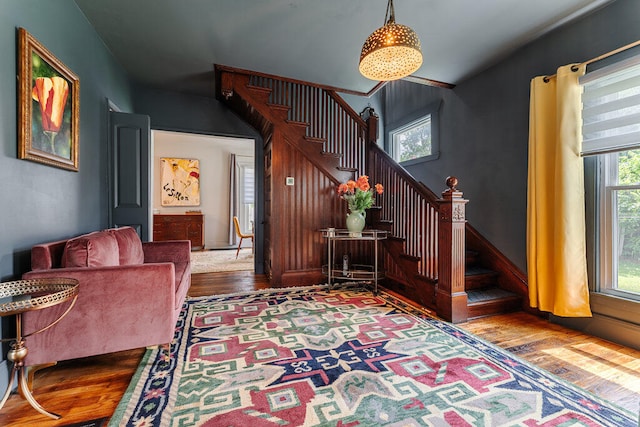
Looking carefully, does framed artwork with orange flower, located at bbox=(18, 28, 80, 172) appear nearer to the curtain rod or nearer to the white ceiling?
the white ceiling

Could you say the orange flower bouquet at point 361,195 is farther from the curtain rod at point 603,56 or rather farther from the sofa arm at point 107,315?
the sofa arm at point 107,315

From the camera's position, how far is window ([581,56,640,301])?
2.15 m

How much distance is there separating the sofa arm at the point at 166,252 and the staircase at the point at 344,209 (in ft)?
3.45

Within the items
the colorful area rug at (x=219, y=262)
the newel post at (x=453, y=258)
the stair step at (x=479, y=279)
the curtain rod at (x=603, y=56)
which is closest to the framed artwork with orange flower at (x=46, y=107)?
the colorful area rug at (x=219, y=262)

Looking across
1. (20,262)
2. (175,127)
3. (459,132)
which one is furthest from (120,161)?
(459,132)

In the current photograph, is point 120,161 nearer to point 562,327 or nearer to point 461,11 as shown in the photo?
point 461,11

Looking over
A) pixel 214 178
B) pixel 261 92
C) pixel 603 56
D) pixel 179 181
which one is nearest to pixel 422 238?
pixel 603 56

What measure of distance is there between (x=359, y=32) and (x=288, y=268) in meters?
2.78

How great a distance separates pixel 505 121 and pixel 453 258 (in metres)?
1.70

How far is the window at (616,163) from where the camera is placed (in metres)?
2.15

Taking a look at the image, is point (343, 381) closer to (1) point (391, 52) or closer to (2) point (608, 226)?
(1) point (391, 52)

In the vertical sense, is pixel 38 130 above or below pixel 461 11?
below

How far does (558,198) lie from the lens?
7.94ft

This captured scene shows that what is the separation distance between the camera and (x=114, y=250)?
2148 millimetres
